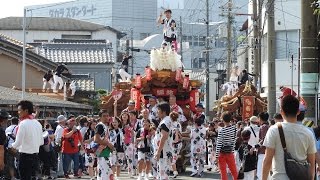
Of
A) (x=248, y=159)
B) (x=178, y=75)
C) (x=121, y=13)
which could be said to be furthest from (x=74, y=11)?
(x=248, y=159)

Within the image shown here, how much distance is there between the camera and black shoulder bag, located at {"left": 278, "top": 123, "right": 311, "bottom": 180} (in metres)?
8.69

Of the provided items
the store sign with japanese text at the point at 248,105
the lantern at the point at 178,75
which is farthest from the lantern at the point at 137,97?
the store sign with japanese text at the point at 248,105

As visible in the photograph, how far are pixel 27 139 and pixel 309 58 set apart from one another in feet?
18.1

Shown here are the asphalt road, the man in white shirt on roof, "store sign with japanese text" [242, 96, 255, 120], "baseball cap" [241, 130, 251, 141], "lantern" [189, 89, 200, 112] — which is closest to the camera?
the man in white shirt on roof

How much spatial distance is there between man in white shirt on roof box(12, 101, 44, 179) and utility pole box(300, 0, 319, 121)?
5140 millimetres

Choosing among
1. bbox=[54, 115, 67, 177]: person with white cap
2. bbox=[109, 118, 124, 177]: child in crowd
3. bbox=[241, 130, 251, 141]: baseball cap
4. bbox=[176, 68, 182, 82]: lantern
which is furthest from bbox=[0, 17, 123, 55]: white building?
bbox=[241, 130, 251, 141]: baseball cap

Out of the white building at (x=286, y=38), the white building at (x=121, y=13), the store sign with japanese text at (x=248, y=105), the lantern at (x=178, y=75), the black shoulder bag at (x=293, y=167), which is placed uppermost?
the white building at (x=121, y=13)

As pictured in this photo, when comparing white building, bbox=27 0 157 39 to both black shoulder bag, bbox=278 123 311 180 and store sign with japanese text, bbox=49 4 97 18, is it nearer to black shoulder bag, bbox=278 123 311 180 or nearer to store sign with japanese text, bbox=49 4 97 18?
store sign with japanese text, bbox=49 4 97 18

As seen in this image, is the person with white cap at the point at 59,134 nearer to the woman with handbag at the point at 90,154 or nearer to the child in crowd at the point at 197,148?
the woman with handbag at the point at 90,154

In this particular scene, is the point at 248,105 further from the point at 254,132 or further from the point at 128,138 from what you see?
the point at 254,132

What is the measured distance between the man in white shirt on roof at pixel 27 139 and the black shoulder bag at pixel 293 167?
661 centimetres

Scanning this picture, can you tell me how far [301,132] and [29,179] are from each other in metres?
7.09

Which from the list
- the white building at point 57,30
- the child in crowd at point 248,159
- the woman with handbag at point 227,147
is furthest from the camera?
the white building at point 57,30

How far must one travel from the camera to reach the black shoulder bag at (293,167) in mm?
8688
